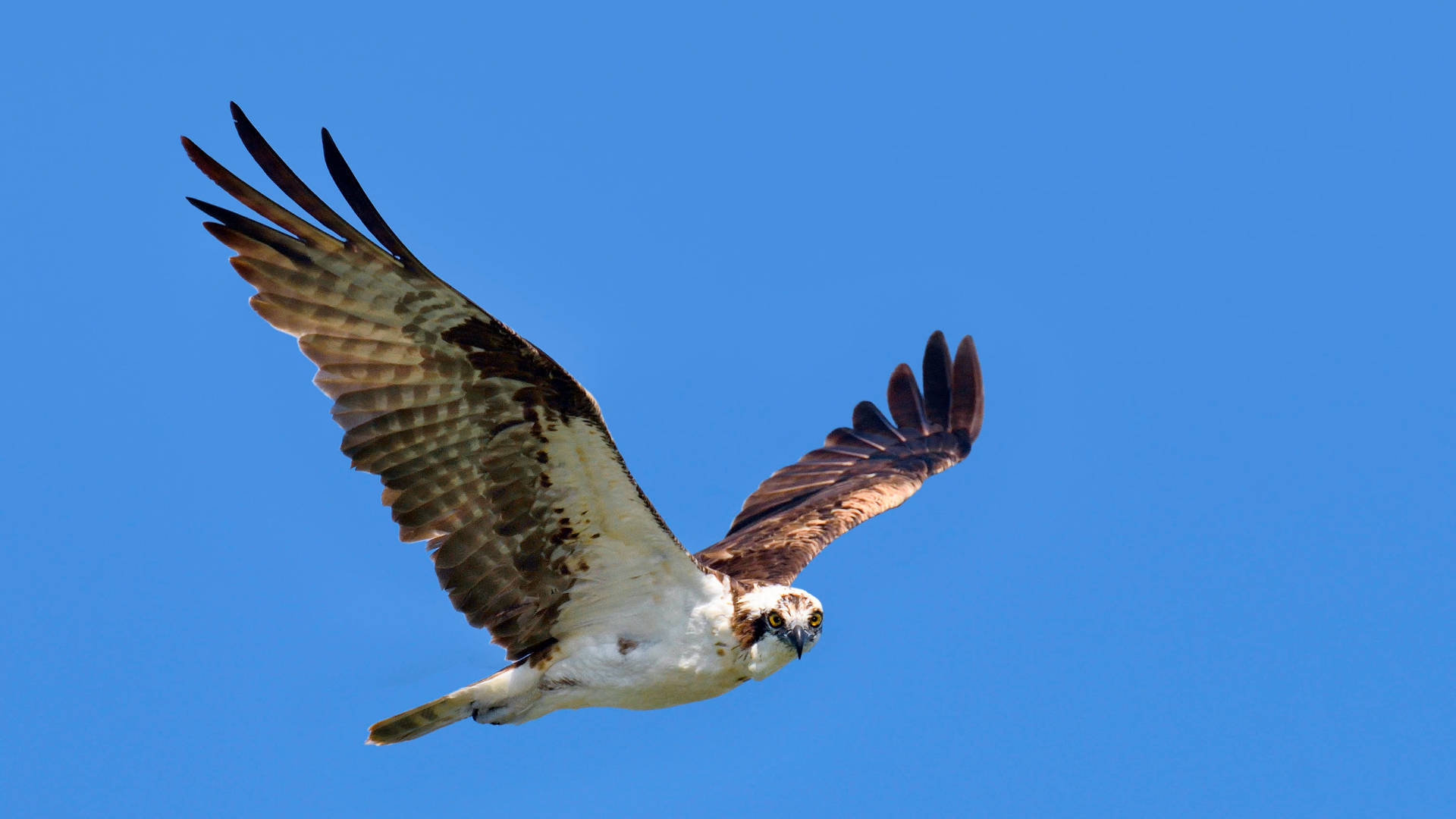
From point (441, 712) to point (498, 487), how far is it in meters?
1.48

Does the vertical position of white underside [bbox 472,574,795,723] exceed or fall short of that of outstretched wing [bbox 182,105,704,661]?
it falls short

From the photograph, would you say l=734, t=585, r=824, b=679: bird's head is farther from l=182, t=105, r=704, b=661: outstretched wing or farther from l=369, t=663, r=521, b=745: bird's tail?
l=369, t=663, r=521, b=745: bird's tail

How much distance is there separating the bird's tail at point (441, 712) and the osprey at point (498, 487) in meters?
0.01

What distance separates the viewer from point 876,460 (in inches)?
525

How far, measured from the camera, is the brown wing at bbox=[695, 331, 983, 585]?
11.6 metres

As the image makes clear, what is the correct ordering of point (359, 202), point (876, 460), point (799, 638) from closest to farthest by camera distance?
point (359, 202)
point (799, 638)
point (876, 460)

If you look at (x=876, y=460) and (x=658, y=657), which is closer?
(x=658, y=657)

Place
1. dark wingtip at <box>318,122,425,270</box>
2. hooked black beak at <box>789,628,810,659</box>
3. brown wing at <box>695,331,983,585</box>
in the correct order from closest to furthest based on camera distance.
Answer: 1. dark wingtip at <box>318,122,425,270</box>
2. hooked black beak at <box>789,628,810,659</box>
3. brown wing at <box>695,331,983,585</box>

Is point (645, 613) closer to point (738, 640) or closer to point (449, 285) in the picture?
point (738, 640)

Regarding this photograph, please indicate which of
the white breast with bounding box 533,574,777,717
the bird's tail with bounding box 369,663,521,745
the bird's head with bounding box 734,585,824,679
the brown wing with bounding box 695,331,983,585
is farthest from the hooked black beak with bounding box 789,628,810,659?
the brown wing with bounding box 695,331,983,585

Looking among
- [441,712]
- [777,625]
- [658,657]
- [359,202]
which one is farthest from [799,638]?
[359,202]

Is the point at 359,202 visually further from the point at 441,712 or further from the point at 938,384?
the point at 938,384

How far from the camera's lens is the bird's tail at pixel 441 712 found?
883 centimetres

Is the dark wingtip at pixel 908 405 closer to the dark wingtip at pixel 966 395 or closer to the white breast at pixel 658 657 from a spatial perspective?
the dark wingtip at pixel 966 395
